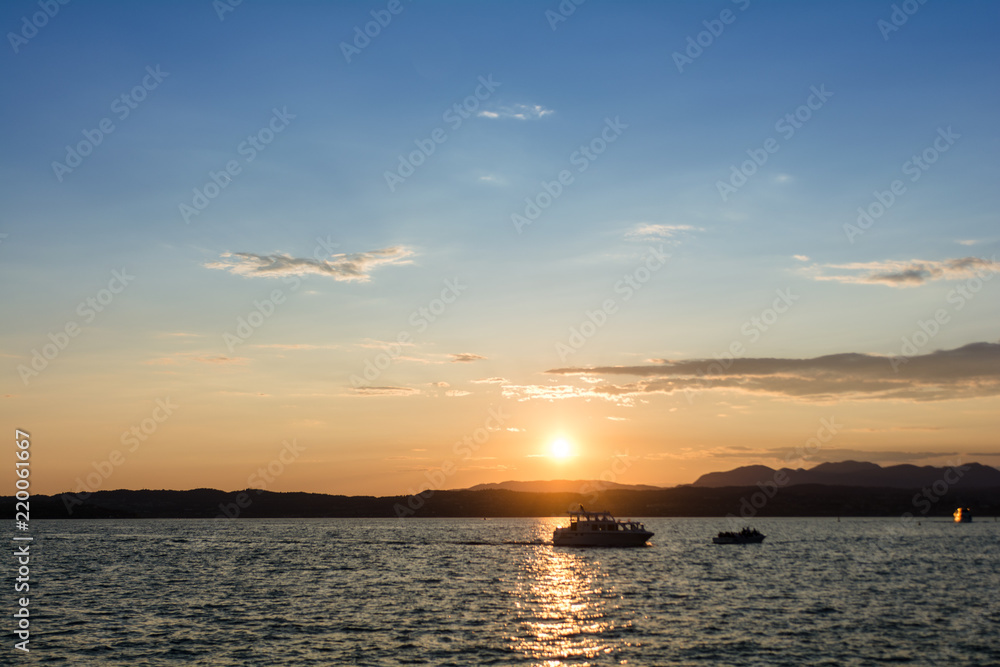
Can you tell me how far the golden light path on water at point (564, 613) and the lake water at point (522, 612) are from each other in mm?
268

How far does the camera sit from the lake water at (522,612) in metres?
48.5

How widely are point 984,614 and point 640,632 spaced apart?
31.8 meters

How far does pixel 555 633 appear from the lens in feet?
183

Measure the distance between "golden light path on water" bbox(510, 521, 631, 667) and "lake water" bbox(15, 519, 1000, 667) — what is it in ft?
0.88

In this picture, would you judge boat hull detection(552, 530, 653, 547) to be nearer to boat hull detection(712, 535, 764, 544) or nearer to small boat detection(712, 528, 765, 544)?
boat hull detection(712, 535, 764, 544)

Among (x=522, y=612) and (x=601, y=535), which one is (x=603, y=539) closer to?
(x=601, y=535)

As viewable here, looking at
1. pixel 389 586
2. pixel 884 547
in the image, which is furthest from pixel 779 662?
pixel 884 547

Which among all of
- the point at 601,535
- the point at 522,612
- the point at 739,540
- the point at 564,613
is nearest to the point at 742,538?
the point at 739,540

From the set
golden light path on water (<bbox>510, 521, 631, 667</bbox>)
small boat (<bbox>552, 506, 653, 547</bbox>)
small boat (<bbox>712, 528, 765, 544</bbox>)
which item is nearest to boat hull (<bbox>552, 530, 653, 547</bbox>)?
small boat (<bbox>552, 506, 653, 547</bbox>)

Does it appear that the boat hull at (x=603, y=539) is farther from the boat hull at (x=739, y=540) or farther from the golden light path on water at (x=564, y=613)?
the golden light path on water at (x=564, y=613)

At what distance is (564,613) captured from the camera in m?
65.7

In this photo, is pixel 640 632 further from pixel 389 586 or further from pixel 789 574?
pixel 789 574

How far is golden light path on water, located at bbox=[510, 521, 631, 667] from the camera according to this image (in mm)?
49497

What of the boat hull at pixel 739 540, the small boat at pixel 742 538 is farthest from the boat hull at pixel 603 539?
the small boat at pixel 742 538
